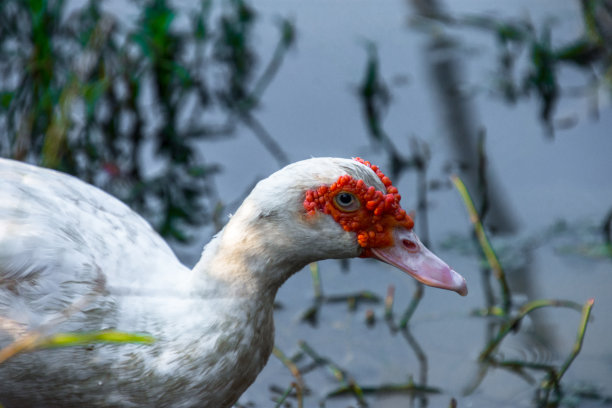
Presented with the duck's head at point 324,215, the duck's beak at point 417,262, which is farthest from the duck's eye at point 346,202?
the duck's beak at point 417,262

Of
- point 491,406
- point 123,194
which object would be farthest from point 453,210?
point 123,194

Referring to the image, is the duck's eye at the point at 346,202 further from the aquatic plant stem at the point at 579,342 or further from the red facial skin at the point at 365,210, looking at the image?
the aquatic plant stem at the point at 579,342

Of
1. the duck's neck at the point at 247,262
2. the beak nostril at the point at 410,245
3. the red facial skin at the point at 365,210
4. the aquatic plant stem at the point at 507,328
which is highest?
the red facial skin at the point at 365,210

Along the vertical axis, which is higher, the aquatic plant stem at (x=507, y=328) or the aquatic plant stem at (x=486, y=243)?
the aquatic plant stem at (x=486, y=243)

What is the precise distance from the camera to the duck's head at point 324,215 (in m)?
2.31

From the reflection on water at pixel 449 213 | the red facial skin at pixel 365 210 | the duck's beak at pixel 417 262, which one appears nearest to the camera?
the red facial skin at pixel 365 210

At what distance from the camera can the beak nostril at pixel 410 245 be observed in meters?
2.43

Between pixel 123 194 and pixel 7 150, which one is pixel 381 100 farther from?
pixel 7 150

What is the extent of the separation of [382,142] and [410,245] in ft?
8.53

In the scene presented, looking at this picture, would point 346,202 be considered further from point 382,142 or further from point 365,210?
point 382,142

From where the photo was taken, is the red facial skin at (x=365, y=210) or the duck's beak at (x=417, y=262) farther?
the duck's beak at (x=417, y=262)

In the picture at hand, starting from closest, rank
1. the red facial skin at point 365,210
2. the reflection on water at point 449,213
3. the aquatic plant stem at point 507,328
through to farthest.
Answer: the red facial skin at point 365,210
the aquatic plant stem at point 507,328
the reflection on water at point 449,213

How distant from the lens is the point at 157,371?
2414mm

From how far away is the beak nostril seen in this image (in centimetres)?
243
